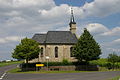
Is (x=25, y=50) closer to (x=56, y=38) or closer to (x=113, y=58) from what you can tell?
(x=56, y=38)

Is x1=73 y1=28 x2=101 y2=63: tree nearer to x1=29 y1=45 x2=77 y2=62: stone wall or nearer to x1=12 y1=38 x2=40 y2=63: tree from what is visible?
x1=12 y1=38 x2=40 y2=63: tree

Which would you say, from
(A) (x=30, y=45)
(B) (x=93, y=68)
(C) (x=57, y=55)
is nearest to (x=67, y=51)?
(C) (x=57, y=55)

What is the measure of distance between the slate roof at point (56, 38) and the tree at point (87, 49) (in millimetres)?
12413

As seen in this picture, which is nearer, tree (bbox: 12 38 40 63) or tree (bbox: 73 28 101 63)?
tree (bbox: 12 38 40 63)

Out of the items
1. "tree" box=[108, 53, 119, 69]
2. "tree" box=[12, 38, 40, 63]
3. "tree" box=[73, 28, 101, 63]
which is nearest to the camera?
"tree" box=[12, 38, 40, 63]

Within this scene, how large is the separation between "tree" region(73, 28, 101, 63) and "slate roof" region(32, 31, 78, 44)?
40.7 feet

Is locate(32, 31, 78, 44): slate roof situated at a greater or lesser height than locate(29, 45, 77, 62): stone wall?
greater

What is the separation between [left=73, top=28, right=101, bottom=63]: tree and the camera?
186 ft

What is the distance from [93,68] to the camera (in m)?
60.2

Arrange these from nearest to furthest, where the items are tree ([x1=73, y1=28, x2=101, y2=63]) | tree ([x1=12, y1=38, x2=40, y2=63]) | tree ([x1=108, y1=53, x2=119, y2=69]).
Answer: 1. tree ([x1=12, y1=38, x2=40, y2=63])
2. tree ([x1=73, y1=28, x2=101, y2=63])
3. tree ([x1=108, y1=53, x2=119, y2=69])

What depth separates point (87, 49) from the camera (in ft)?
187

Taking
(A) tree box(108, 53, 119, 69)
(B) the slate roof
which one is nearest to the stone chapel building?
(B) the slate roof

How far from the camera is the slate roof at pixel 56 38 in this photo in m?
70.9

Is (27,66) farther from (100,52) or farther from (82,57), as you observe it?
(100,52)
